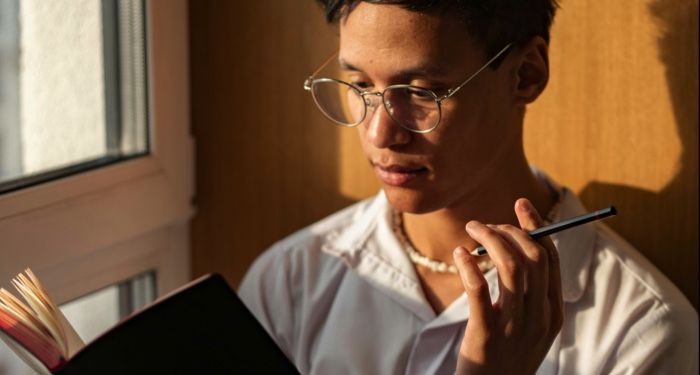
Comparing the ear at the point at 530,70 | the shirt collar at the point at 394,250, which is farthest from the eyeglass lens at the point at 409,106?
the shirt collar at the point at 394,250

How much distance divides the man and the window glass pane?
345 millimetres

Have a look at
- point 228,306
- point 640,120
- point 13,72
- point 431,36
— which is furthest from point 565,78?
point 13,72

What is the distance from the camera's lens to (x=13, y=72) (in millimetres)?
1483

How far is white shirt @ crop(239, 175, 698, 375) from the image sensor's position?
1361 millimetres

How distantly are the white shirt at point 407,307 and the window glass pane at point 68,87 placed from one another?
1.10ft

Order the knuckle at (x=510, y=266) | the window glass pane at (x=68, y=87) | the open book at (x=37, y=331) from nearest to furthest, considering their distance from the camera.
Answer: the open book at (x=37, y=331) < the knuckle at (x=510, y=266) < the window glass pane at (x=68, y=87)

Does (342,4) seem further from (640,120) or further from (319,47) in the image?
(640,120)

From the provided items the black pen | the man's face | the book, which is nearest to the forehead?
the man's face

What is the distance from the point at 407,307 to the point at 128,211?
1.66ft

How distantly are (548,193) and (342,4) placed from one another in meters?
0.42

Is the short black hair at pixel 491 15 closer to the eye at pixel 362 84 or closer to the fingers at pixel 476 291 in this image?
the eye at pixel 362 84

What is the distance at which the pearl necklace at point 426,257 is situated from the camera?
4.82 feet

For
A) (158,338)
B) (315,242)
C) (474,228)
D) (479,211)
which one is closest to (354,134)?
(315,242)

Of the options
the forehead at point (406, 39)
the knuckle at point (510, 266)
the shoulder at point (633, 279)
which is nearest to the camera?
the knuckle at point (510, 266)
